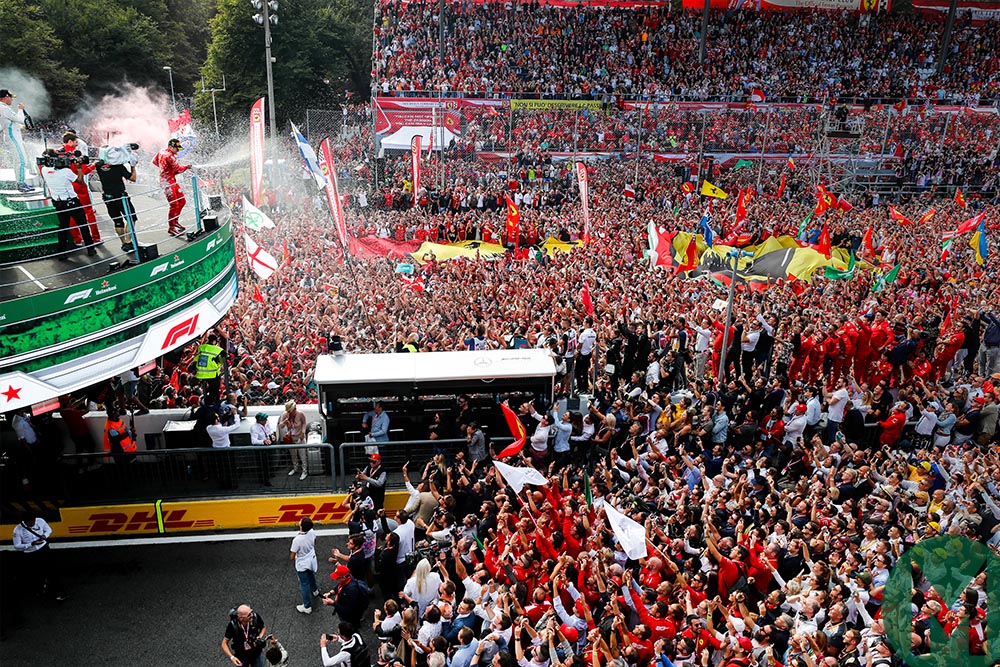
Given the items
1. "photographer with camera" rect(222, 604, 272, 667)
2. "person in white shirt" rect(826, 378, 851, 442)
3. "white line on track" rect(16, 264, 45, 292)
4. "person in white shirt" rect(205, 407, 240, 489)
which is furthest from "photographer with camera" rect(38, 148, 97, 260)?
"person in white shirt" rect(826, 378, 851, 442)

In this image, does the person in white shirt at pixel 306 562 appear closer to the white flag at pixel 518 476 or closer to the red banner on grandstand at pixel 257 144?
the white flag at pixel 518 476

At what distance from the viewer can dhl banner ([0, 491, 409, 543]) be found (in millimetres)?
11461

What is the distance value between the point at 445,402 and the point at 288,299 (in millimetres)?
7154

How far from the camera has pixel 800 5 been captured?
47.8 m

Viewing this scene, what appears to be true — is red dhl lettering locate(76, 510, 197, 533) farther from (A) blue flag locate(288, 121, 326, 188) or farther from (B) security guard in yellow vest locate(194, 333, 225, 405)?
(A) blue flag locate(288, 121, 326, 188)

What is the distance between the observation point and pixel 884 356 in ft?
47.7

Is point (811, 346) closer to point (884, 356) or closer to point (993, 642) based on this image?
point (884, 356)

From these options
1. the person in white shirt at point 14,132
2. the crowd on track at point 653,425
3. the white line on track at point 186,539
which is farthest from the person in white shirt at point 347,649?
the person in white shirt at point 14,132

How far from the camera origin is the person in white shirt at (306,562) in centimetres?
941

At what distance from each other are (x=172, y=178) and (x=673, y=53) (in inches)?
1498

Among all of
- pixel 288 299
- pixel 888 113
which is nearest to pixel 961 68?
pixel 888 113

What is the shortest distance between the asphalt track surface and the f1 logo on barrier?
147 inches

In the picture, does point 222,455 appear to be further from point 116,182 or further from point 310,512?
point 116,182

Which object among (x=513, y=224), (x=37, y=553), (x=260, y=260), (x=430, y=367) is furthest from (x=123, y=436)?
(x=513, y=224)
